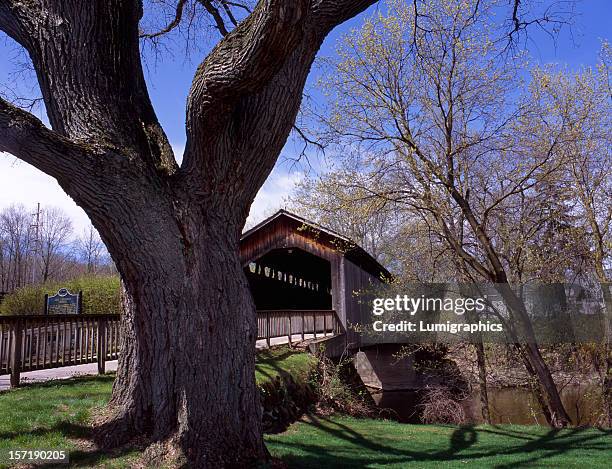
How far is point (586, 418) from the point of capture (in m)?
18.3

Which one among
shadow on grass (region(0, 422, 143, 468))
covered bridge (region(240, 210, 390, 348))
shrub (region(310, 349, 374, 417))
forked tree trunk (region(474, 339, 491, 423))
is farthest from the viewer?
covered bridge (region(240, 210, 390, 348))

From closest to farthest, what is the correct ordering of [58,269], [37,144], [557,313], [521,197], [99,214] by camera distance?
[37,144], [99,214], [521,197], [557,313], [58,269]

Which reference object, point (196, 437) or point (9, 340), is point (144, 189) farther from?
point (9, 340)

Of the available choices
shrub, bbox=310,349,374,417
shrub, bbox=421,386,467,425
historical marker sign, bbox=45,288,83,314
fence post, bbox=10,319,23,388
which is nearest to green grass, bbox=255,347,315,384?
shrub, bbox=310,349,374,417

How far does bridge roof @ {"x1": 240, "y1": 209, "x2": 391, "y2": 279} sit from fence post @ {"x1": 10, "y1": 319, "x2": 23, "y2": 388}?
33.1 ft

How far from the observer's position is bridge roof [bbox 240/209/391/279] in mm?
18906

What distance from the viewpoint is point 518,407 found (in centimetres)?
2078

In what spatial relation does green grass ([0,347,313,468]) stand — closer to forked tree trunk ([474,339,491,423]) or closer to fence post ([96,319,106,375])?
fence post ([96,319,106,375])

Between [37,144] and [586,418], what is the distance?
62.9ft

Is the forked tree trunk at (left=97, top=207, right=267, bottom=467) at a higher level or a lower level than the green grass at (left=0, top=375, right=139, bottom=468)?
higher

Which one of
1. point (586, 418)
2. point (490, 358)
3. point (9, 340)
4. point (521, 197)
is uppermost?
point (521, 197)

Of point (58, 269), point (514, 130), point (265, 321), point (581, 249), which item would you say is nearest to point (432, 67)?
point (514, 130)

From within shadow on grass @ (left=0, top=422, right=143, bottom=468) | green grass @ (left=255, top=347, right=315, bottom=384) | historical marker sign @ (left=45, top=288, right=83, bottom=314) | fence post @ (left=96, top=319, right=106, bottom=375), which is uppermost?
historical marker sign @ (left=45, top=288, right=83, bottom=314)

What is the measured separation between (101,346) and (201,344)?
708 centimetres
